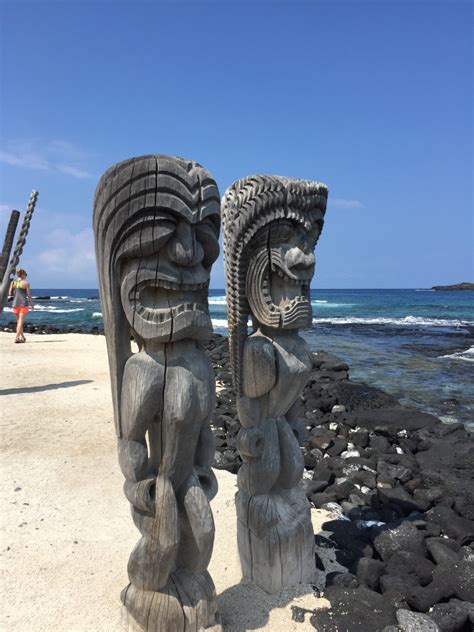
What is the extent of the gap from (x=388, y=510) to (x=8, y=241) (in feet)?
24.5

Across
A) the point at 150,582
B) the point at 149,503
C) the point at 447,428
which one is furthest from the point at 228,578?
the point at 447,428

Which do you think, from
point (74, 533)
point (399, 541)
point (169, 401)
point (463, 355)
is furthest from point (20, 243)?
point (463, 355)

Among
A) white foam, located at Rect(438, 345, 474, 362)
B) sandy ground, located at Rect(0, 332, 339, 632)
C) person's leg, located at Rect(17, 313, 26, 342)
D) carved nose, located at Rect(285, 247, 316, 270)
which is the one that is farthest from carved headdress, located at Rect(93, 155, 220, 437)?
white foam, located at Rect(438, 345, 474, 362)

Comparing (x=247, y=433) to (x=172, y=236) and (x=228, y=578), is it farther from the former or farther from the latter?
(x=172, y=236)

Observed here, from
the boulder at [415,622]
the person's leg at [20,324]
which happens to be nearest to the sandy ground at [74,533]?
the boulder at [415,622]

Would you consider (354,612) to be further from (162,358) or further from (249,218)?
(249,218)

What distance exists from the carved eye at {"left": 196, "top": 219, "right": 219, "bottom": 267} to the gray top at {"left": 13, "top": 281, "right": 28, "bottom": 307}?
1140cm

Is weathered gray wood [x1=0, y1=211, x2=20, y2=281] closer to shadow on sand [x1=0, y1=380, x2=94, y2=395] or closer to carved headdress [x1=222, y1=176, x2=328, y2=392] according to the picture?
shadow on sand [x1=0, y1=380, x2=94, y2=395]

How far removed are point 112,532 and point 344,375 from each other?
8.55 metres

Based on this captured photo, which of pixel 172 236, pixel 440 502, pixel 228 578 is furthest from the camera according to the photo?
pixel 440 502

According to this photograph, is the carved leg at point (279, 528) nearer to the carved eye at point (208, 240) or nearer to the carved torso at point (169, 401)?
the carved torso at point (169, 401)

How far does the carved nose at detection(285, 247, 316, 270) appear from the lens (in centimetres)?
317

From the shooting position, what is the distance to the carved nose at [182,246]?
2.45 meters

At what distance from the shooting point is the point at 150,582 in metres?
2.57
